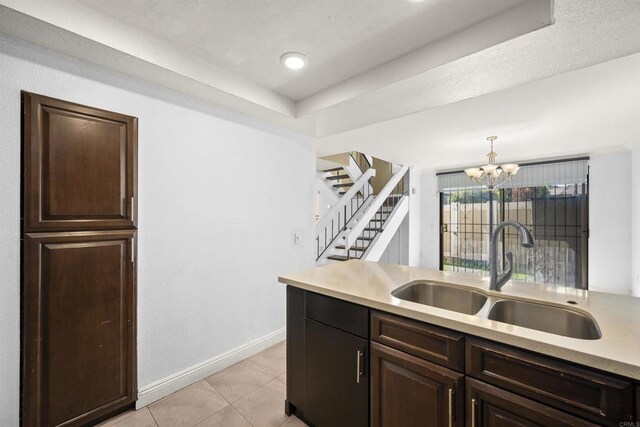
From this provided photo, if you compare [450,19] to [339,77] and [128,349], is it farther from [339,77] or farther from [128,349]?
[128,349]

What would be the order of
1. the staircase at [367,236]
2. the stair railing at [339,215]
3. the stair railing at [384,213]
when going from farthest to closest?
the stair railing at [384,213] → the staircase at [367,236] → the stair railing at [339,215]

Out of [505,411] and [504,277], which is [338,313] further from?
[504,277]

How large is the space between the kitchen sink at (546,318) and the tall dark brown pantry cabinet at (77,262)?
88.1 inches

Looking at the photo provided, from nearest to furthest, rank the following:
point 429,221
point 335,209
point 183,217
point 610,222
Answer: point 183,217 < point 610,222 < point 335,209 < point 429,221

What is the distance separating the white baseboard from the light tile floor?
0.04 metres

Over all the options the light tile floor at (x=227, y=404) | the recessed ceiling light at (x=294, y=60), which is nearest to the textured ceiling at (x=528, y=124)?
the recessed ceiling light at (x=294, y=60)

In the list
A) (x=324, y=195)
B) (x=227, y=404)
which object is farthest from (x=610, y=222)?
(x=227, y=404)

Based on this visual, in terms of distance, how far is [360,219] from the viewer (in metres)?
4.97

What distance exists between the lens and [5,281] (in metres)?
1.51

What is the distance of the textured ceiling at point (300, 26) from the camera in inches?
58.6

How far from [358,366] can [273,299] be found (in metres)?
1.61

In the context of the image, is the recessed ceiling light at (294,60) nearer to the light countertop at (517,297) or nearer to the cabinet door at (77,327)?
the light countertop at (517,297)

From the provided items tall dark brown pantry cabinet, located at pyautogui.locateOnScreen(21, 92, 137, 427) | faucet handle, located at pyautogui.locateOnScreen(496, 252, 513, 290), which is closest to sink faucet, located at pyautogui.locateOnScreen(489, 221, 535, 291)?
faucet handle, located at pyautogui.locateOnScreen(496, 252, 513, 290)

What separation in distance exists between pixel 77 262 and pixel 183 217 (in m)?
0.69
